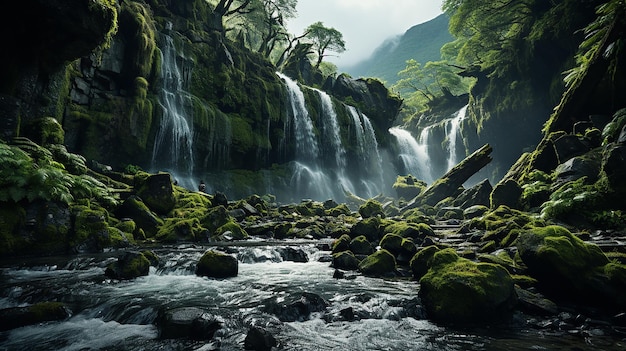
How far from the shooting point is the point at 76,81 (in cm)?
1844

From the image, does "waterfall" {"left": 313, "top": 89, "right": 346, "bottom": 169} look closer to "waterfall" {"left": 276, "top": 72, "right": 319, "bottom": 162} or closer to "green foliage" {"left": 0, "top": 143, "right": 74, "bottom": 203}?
"waterfall" {"left": 276, "top": 72, "right": 319, "bottom": 162}

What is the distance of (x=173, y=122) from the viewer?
78.0ft

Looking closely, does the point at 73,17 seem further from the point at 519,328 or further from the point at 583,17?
the point at 583,17

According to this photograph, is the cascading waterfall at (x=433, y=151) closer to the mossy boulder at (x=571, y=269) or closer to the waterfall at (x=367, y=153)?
the waterfall at (x=367, y=153)

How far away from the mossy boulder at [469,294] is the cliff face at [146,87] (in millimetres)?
14621

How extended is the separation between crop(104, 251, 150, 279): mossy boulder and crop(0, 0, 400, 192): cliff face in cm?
823

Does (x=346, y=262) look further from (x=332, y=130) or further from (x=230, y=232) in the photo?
(x=332, y=130)

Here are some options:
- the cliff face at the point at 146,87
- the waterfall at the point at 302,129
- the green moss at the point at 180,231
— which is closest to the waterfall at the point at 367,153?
the cliff face at the point at 146,87

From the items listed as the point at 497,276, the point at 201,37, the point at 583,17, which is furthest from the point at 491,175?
the point at 497,276

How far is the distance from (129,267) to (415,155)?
46171mm

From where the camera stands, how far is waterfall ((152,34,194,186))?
2328 cm

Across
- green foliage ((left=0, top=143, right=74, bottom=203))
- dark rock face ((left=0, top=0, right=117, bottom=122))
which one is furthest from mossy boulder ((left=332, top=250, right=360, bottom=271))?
dark rock face ((left=0, top=0, right=117, bottom=122))

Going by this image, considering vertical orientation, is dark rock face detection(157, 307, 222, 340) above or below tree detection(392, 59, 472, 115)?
below

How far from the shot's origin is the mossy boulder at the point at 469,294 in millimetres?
4816
